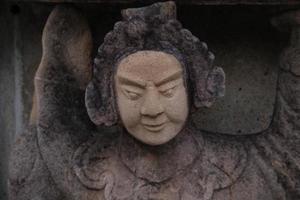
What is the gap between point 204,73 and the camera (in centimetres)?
181

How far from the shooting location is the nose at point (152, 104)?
5.78ft

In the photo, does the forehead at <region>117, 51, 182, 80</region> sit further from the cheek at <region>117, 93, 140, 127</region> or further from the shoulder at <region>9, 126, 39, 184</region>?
the shoulder at <region>9, 126, 39, 184</region>

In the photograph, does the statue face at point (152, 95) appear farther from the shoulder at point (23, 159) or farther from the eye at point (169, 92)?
the shoulder at point (23, 159)

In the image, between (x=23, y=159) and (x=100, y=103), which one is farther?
(x=23, y=159)

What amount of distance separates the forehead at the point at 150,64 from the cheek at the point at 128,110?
0.23 feet

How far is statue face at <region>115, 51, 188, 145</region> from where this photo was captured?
1766 millimetres

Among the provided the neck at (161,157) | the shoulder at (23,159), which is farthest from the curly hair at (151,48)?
the shoulder at (23,159)

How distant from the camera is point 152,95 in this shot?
5.79 feet

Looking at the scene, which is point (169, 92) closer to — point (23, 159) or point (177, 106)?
point (177, 106)

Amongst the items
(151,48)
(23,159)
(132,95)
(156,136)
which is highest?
(151,48)

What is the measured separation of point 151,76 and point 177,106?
10 cm

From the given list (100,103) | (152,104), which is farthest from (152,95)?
(100,103)

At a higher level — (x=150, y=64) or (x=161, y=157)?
(x=150, y=64)

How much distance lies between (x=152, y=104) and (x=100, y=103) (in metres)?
0.15
